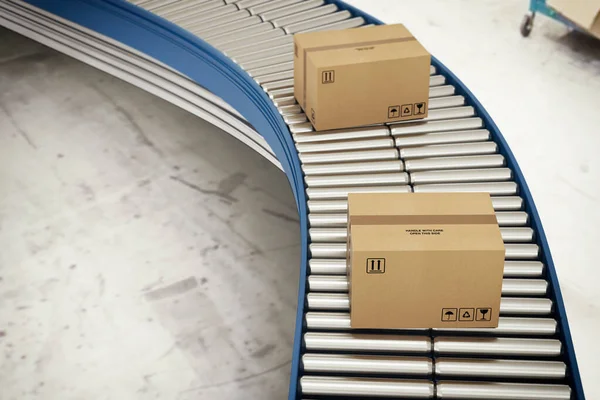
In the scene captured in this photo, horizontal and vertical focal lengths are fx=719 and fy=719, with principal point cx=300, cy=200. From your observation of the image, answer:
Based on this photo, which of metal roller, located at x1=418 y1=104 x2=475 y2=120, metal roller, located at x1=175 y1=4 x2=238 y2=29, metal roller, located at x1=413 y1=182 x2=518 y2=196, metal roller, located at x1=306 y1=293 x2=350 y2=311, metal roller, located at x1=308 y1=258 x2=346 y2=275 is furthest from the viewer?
metal roller, located at x1=175 y1=4 x2=238 y2=29

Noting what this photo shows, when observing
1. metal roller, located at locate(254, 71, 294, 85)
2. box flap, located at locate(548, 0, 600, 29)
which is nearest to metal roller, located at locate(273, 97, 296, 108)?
metal roller, located at locate(254, 71, 294, 85)

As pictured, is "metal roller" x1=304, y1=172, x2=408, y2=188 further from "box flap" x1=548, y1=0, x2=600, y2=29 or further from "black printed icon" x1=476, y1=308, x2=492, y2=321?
"box flap" x1=548, y1=0, x2=600, y2=29

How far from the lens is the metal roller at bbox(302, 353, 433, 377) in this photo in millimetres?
1762

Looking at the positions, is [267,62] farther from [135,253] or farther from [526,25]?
[526,25]

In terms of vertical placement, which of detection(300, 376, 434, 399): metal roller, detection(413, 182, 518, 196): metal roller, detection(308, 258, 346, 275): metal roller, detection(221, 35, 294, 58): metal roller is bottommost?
detection(300, 376, 434, 399): metal roller

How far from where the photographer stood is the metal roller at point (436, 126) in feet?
8.23

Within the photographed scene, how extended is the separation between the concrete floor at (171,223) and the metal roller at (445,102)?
882mm

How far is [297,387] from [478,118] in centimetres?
127

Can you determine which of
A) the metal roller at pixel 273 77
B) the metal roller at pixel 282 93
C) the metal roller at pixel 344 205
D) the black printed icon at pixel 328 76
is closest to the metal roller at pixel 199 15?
the metal roller at pixel 273 77

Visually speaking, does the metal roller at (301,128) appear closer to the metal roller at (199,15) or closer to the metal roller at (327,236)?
the metal roller at (327,236)

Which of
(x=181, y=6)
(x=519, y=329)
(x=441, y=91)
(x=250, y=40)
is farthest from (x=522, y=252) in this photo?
(x=181, y=6)

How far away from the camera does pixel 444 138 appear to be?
247cm

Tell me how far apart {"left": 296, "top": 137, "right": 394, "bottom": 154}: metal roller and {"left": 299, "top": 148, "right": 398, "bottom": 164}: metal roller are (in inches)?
0.8

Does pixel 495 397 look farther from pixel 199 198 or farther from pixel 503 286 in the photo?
pixel 199 198
